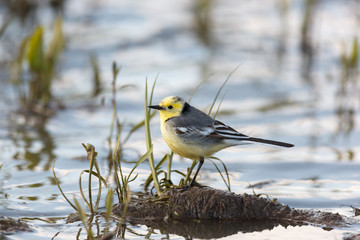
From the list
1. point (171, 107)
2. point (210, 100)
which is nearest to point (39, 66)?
point (210, 100)

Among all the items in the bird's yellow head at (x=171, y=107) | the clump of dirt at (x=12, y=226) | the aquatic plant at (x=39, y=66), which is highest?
the aquatic plant at (x=39, y=66)

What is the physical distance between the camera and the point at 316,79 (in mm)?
10766

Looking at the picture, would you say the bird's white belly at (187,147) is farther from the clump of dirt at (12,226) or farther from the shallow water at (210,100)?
the clump of dirt at (12,226)

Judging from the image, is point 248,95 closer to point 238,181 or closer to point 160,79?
point 160,79

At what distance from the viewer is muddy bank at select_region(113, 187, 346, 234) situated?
496 cm

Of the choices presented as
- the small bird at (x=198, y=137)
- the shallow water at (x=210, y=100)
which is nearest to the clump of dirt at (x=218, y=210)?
the shallow water at (x=210, y=100)

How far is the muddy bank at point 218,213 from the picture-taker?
16.3 ft

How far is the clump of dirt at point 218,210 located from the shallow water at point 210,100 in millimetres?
204

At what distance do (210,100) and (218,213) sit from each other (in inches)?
194

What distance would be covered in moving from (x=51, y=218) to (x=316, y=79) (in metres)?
6.89

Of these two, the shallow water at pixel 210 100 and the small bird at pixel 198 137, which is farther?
the shallow water at pixel 210 100

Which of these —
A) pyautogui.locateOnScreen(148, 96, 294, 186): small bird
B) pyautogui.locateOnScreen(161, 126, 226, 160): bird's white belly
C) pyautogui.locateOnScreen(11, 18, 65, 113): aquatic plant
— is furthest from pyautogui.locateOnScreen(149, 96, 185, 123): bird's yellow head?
pyautogui.locateOnScreen(11, 18, 65, 113): aquatic plant

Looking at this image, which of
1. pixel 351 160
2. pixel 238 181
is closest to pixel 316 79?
pixel 351 160

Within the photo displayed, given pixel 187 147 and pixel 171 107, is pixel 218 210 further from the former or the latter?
pixel 171 107
